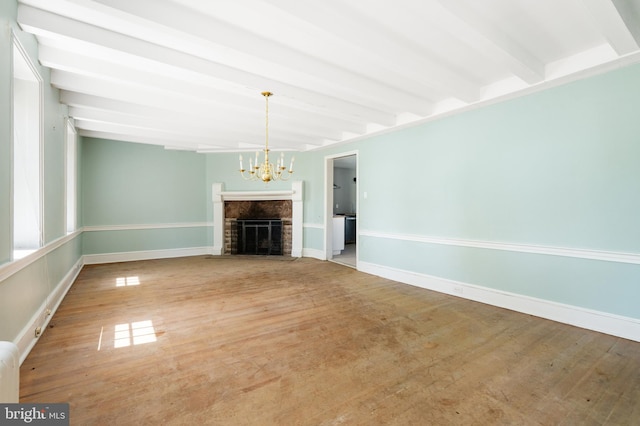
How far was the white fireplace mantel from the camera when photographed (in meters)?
6.84

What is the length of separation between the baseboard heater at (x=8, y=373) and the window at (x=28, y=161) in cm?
198

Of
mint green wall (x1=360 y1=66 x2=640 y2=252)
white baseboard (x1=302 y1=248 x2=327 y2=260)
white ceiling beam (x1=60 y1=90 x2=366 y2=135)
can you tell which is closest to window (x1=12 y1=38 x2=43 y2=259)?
white ceiling beam (x1=60 y1=90 x2=366 y2=135)

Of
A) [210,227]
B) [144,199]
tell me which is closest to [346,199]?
[210,227]

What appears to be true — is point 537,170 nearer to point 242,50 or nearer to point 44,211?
point 242,50

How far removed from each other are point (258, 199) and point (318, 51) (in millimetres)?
4941

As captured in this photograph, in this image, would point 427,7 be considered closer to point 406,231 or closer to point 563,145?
point 563,145

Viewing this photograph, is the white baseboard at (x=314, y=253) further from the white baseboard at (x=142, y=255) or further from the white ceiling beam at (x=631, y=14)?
the white ceiling beam at (x=631, y=14)

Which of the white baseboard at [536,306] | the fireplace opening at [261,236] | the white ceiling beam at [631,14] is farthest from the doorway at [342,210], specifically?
the white ceiling beam at [631,14]

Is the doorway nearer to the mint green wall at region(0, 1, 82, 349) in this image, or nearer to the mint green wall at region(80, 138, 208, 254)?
the mint green wall at region(80, 138, 208, 254)

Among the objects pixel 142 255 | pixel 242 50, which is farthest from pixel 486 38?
pixel 142 255

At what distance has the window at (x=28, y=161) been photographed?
103 inches

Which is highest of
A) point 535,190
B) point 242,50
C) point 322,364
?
point 242,50

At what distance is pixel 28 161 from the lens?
269cm

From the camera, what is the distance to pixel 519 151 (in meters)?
3.33
